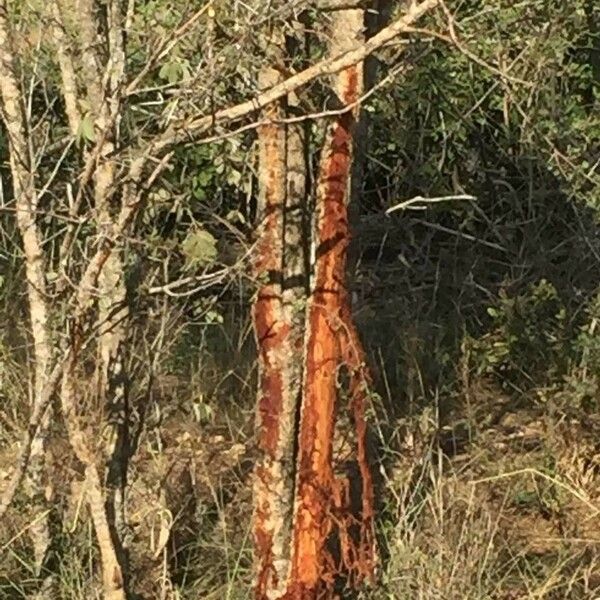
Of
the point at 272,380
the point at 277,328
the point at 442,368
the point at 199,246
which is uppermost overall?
the point at 199,246

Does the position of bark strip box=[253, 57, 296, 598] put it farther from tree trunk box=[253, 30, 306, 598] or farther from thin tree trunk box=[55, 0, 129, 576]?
thin tree trunk box=[55, 0, 129, 576]

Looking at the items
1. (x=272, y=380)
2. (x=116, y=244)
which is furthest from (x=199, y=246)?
(x=272, y=380)

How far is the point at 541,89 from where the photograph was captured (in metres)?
6.19

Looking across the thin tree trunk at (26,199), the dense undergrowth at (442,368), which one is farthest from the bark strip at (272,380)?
the thin tree trunk at (26,199)

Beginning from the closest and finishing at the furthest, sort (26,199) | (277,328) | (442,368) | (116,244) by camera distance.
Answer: (116,244)
(26,199)
(277,328)
(442,368)

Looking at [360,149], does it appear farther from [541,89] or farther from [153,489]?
[541,89]

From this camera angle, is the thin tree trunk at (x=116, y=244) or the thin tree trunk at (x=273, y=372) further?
the thin tree trunk at (x=273, y=372)

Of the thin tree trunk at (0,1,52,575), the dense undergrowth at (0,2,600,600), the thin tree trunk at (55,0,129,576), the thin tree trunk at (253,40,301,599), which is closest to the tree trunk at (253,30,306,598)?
the thin tree trunk at (253,40,301,599)

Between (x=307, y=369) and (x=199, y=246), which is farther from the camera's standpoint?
(x=307, y=369)

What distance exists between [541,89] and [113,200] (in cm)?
275

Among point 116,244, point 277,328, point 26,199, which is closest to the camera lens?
point 116,244

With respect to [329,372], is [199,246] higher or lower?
higher

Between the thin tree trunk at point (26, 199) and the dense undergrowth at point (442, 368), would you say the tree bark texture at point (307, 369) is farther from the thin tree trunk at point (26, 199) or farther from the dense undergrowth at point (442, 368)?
the thin tree trunk at point (26, 199)

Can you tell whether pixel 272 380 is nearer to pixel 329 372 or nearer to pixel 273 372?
pixel 273 372
